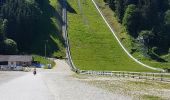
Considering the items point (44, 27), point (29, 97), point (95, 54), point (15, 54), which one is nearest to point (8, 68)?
point (15, 54)

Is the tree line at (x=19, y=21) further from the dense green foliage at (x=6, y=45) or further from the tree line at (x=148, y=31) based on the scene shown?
the tree line at (x=148, y=31)

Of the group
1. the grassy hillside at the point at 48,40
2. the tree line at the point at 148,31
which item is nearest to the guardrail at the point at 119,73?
the grassy hillside at the point at 48,40

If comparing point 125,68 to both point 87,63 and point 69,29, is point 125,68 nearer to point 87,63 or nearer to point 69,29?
point 87,63

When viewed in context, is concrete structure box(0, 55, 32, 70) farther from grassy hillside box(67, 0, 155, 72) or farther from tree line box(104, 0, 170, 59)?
tree line box(104, 0, 170, 59)

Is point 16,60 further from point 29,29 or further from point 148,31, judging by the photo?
point 148,31

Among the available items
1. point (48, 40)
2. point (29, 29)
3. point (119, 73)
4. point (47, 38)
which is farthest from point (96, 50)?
point (119, 73)

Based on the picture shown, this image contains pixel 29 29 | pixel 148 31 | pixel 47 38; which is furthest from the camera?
pixel 148 31

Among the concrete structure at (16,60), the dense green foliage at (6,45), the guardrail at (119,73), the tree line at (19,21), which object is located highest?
the tree line at (19,21)

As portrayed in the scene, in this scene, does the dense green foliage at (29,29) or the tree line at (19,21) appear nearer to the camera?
the dense green foliage at (29,29)

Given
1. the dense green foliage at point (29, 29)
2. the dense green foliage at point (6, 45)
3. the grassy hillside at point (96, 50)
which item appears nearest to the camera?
the grassy hillside at point (96, 50)
